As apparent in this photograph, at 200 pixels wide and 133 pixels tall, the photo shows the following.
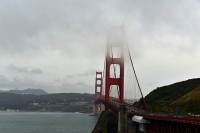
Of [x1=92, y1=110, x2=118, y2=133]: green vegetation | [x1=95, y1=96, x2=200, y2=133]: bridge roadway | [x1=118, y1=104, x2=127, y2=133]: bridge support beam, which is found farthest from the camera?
[x1=92, y1=110, x2=118, y2=133]: green vegetation

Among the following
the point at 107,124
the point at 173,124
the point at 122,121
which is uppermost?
the point at 173,124

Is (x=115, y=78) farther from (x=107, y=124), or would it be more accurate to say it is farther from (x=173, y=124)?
(x=173, y=124)

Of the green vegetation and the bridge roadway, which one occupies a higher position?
the bridge roadway

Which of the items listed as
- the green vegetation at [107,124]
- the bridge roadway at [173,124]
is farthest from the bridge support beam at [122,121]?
the green vegetation at [107,124]

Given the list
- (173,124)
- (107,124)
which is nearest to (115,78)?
(107,124)

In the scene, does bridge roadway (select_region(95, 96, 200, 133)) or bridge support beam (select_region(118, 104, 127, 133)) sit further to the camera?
bridge support beam (select_region(118, 104, 127, 133))

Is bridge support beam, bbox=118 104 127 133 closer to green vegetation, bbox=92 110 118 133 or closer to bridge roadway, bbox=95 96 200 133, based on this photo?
bridge roadway, bbox=95 96 200 133

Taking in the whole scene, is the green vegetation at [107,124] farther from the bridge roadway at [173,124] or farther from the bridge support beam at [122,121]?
the bridge roadway at [173,124]

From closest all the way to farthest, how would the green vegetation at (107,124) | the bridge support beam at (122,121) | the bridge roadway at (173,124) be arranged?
the bridge roadway at (173,124), the bridge support beam at (122,121), the green vegetation at (107,124)

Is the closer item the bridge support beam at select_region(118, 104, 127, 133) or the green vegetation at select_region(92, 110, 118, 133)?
the bridge support beam at select_region(118, 104, 127, 133)

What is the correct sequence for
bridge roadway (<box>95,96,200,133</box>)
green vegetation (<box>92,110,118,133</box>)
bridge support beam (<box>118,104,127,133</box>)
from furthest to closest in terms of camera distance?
green vegetation (<box>92,110,118,133</box>) < bridge support beam (<box>118,104,127,133</box>) < bridge roadway (<box>95,96,200,133</box>)

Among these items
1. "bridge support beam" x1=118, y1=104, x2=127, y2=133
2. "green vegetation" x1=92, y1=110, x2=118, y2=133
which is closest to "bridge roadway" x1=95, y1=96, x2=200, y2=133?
"bridge support beam" x1=118, y1=104, x2=127, y2=133

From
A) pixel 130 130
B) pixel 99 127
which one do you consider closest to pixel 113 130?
pixel 99 127
